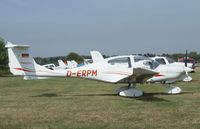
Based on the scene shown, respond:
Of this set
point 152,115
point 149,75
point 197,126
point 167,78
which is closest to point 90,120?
point 152,115

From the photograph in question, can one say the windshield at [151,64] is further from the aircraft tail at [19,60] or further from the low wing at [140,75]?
the aircraft tail at [19,60]

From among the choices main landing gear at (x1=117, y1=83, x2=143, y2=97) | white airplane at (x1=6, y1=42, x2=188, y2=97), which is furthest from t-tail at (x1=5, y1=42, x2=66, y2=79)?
main landing gear at (x1=117, y1=83, x2=143, y2=97)

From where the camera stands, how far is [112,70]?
1576 centimetres

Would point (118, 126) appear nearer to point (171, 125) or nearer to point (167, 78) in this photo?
point (171, 125)

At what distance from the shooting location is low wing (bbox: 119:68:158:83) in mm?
14436

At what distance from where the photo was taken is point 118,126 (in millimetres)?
8156

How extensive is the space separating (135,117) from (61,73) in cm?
679

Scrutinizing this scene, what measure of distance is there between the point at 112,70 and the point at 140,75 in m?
1.39

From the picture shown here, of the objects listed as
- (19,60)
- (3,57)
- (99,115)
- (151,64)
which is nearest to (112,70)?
(151,64)

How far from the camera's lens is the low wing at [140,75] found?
47.4 feet

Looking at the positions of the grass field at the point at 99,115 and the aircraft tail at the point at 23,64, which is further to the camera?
the aircraft tail at the point at 23,64

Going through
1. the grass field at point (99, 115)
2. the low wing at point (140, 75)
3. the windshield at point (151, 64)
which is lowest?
the grass field at point (99, 115)

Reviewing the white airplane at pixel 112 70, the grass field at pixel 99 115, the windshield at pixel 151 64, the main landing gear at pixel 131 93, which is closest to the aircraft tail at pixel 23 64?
the white airplane at pixel 112 70

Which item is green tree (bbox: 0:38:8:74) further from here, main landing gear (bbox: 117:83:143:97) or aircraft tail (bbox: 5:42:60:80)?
main landing gear (bbox: 117:83:143:97)
